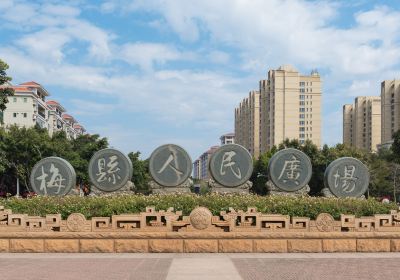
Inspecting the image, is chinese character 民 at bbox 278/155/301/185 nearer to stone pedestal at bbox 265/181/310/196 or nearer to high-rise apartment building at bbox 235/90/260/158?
stone pedestal at bbox 265/181/310/196

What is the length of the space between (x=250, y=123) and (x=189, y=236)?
87686 mm

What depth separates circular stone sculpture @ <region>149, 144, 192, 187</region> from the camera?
17.9 meters

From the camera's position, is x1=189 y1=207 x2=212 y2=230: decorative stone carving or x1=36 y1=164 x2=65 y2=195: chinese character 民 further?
x1=36 y1=164 x2=65 y2=195: chinese character 民

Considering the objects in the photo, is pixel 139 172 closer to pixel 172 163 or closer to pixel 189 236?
pixel 172 163

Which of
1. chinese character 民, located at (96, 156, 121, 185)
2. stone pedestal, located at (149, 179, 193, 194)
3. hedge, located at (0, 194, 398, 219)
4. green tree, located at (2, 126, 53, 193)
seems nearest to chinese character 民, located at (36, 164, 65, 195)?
chinese character 民, located at (96, 156, 121, 185)

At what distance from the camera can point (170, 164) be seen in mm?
18016

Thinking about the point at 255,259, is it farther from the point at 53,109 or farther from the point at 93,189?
the point at 53,109

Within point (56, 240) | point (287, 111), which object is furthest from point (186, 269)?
point (287, 111)

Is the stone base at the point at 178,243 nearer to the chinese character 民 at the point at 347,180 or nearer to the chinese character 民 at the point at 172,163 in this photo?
the chinese character 民 at the point at 172,163

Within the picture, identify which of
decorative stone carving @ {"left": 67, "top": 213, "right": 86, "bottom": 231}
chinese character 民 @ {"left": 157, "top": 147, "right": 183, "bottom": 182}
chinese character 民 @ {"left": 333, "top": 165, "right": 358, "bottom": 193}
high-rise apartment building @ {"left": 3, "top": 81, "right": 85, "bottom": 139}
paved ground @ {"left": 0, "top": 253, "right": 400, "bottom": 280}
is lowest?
paved ground @ {"left": 0, "top": 253, "right": 400, "bottom": 280}

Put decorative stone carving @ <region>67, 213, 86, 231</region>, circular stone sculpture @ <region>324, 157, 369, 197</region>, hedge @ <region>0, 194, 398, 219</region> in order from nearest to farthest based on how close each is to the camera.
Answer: decorative stone carving @ <region>67, 213, 86, 231</region> < hedge @ <region>0, 194, 398, 219</region> < circular stone sculpture @ <region>324, 157, 369, 197</region>

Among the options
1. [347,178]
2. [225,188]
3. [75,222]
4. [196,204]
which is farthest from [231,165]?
[75,222]

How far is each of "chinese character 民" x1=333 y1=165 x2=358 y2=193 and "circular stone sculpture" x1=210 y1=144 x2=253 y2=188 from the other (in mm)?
3218

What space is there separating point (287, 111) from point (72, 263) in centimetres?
7888
